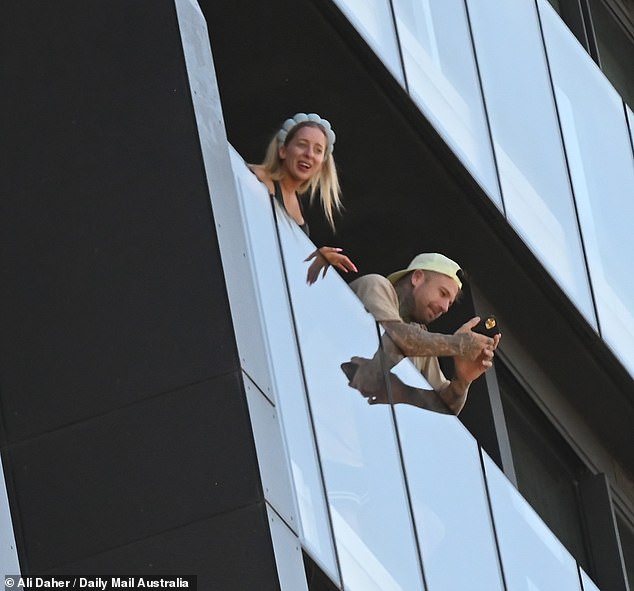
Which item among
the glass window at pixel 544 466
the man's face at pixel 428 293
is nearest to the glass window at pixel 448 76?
the man's face at pixel 428 293

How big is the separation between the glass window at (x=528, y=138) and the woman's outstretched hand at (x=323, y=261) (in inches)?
152

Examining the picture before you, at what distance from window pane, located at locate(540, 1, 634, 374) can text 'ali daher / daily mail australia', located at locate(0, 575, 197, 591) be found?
6804mm

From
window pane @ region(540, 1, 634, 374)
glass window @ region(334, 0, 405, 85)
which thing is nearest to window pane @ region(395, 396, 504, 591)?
glass window @ region(334, 0, 405, 85)

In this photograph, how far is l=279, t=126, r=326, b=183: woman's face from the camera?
40.5 feet

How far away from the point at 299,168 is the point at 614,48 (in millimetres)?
10410

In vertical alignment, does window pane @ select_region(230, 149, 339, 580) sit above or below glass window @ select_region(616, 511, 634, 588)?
above

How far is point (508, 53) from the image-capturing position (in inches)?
652

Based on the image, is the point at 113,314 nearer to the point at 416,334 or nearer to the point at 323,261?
the point at 323,261

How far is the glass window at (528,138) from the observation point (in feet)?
52.8

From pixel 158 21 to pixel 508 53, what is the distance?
17.3 ft

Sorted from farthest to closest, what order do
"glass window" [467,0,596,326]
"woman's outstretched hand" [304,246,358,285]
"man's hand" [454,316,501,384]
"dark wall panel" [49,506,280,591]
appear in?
"glass window" [467,0,596,326], "man's hand" [454,316,501,384], "woman's outstretched hand" [304,246,358,285], "dark wall panel" [49,506,280,591]

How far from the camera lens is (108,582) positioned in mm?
11133

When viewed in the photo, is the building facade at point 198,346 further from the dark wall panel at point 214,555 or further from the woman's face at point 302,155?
the woman's face at point 302,155

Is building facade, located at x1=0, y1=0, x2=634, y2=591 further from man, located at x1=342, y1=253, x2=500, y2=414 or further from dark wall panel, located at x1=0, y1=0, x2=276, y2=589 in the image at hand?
man, located at x1=342, y1=253, x2=500, y2=414
